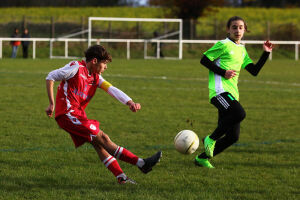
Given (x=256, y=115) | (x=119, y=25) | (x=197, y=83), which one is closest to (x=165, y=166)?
(x=256, y=115)

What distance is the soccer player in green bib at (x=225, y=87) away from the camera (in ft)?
21.7

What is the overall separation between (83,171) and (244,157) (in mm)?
2134

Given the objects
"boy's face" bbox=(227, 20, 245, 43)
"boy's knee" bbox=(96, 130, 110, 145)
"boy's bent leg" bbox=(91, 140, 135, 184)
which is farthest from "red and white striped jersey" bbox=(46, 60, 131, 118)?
"boy's face" bbox=(227, 20, 245, 43)

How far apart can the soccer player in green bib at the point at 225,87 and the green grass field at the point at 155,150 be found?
0.94ft

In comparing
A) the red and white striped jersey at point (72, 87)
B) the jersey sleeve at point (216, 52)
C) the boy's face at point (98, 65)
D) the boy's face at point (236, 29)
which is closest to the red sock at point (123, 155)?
the red and white striped jersey at point (72, 87)

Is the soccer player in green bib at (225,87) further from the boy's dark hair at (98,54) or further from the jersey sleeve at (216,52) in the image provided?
the boy's dark hair at (98,54)

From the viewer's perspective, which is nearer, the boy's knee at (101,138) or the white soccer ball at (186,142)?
the boy's knee at (101,138)

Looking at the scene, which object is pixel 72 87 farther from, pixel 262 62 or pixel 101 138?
pixel 262 62

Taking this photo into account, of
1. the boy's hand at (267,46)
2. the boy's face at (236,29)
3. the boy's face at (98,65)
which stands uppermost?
the boy's face at (236,29)

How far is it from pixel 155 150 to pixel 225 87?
1.51 m

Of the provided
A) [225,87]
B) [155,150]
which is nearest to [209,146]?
[225,87]

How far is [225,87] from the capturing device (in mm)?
6730

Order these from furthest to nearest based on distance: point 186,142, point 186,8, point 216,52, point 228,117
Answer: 1. point 186,8
2. point 216,52
3. point 186,142
4. point 228,117

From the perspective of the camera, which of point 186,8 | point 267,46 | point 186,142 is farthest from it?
point 186,8
